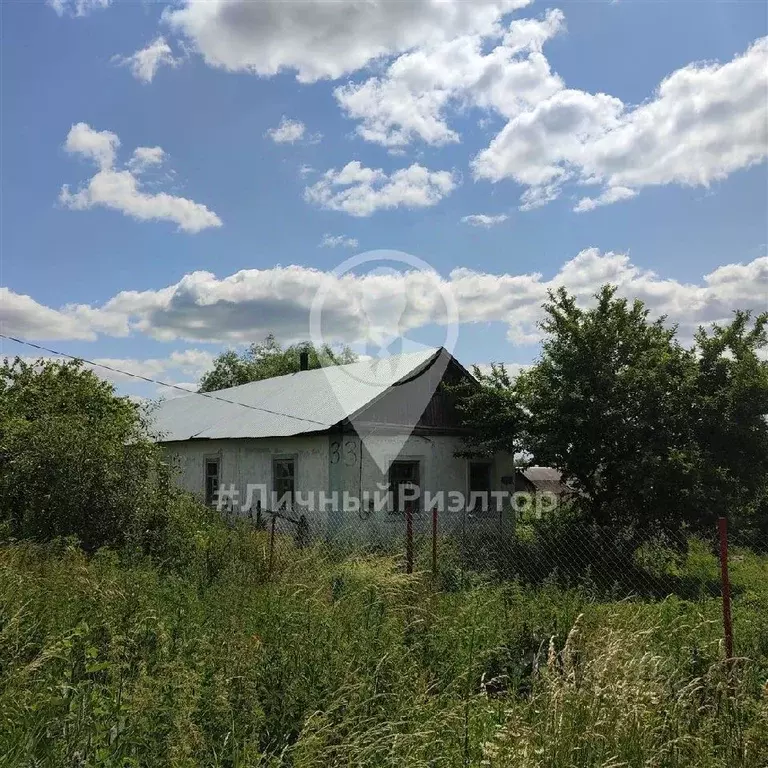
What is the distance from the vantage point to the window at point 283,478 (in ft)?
52.2

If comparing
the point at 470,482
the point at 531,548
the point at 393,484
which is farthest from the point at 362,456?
the point at 531,548

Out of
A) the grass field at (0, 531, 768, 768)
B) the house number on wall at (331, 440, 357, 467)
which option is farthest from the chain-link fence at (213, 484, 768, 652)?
the grass field at (0, 531, 768, 768)

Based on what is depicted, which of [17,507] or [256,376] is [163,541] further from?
[256,376]

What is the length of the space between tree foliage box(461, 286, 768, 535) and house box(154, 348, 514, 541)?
2.65m

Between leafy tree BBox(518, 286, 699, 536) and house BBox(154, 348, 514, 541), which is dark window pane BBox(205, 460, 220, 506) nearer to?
house BBox(154, 348, 514, 541)

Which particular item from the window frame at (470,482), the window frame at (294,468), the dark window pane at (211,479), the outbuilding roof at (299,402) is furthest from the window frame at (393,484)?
the dark window pane at (211,479)

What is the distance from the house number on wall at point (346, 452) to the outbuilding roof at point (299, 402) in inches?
23.7

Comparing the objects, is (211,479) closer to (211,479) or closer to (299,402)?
(211,479)

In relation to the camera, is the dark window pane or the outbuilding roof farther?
the dark window pane

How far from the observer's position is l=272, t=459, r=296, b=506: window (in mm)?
15914

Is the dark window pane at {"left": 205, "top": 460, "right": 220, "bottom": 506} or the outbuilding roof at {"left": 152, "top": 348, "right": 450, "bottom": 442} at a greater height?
the outbuilding roof at {"left": 152, "top": 348, "right": 450, "bottom": 442}

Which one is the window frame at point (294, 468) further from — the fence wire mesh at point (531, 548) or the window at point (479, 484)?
the window at point (479, 484)

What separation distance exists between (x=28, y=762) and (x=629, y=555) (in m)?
10.6

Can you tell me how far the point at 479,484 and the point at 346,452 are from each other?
152 inches
